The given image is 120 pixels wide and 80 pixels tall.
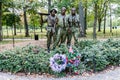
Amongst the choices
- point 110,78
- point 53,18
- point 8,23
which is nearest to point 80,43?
point 53,18

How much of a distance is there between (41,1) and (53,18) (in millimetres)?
20309

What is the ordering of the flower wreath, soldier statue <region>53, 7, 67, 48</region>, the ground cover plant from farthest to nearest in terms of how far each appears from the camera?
soldier statue <region>53, 7, 67, 48</region>, the ground cover plant, the flower wreath

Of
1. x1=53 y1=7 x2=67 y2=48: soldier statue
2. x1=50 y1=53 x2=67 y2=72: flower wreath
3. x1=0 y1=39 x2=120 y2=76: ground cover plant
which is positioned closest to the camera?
x1=50 y1=53 x2=67 y2=72: flower wreath

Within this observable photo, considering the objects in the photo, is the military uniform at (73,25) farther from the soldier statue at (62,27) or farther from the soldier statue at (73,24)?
the soldier statue at (62,27)

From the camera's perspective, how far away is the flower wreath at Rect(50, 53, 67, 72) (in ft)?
24.4

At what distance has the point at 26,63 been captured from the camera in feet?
25.7

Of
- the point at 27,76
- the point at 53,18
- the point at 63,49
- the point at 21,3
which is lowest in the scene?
the point at 27,76

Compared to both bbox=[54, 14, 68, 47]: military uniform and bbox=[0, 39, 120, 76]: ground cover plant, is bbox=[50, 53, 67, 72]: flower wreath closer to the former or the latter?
bbox=[0, 39, 120, 76]: ground cover plant

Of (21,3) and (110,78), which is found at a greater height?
(21,3)

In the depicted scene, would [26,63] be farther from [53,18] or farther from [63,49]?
[53,18]

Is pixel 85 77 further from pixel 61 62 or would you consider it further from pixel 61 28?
pixel 61 28

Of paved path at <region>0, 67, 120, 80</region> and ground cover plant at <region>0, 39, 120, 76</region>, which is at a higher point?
ground cover plant at <region>0, 39, 120, 76</region>

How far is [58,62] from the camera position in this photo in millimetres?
7590

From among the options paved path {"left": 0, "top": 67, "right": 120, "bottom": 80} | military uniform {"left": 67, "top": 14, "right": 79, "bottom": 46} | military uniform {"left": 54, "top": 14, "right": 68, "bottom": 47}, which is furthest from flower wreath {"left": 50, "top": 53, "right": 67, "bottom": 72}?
military uniform {"left": 67, "top": 14, "right": 79, "bottom": 46}
